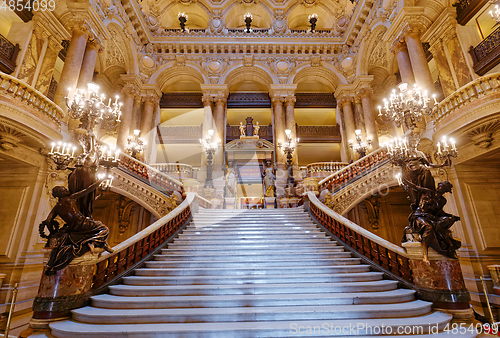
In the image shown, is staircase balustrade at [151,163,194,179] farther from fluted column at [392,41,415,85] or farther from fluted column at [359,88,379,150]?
fluted column at [392,41,415,85]

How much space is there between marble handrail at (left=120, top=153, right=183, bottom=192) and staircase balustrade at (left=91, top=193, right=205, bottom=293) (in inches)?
120

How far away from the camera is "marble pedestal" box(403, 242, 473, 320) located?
3.36m

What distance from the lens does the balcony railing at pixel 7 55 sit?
755 centimetres

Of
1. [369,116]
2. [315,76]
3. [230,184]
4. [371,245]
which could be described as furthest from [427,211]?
[315,76]

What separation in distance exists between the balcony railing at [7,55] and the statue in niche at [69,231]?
7.70 metres

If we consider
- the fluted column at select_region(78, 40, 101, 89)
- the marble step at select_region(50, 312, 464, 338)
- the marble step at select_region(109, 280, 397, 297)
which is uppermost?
the fluted column at select_region(78, 40, 101, 89)

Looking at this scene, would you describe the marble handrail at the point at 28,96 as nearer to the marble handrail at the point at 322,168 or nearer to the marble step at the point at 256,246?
the marble step at the point at 256,246

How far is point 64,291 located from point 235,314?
2489 mm

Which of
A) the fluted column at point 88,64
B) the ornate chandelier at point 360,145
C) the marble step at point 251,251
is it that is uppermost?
the fluted column at point 88,64

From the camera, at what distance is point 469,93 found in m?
6.36

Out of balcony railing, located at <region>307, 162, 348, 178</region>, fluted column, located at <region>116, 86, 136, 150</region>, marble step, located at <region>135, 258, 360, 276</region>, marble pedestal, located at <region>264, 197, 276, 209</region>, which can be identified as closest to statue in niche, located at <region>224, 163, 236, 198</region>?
marble pedestal, located at <region>264, 197, 276, 209</region>

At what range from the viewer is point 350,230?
5629mm

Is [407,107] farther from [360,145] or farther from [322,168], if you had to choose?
[322,168]

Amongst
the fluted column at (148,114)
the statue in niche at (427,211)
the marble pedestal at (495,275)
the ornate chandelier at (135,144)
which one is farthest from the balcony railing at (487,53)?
the fluted column at (148,114)
